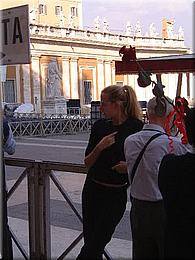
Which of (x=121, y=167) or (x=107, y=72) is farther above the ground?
(x=107, y=72)

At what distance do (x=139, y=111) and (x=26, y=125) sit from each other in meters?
22.9

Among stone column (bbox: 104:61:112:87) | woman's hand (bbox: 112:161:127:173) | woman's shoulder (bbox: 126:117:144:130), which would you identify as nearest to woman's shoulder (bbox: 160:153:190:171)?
woman's hand (bbox: 112:161:127:173)

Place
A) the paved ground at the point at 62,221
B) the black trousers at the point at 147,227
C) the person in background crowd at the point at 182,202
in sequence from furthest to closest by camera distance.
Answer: the paved ground at the point at 62,221, the black trousers at the point at 147,227, the person in background crowd at the point at 182,202

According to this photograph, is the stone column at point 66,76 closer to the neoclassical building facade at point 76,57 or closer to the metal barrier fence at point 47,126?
the neoclassical building facade at point 76,57

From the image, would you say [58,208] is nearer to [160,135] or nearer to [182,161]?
[160,135]

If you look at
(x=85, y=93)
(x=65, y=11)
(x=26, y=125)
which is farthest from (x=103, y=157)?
(x=65, y=11)

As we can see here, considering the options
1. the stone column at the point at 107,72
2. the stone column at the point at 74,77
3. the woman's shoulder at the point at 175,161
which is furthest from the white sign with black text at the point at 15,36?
the stone column at the point at 107,72

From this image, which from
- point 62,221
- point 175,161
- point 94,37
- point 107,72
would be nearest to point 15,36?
point 175,161

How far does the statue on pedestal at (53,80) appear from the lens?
4659 cm

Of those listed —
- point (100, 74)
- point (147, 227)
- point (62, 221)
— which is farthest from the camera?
point (100, 74)

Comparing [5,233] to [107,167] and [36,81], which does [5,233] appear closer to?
[107,167]

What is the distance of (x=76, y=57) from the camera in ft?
164

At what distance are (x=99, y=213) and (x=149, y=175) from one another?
0.79 metres

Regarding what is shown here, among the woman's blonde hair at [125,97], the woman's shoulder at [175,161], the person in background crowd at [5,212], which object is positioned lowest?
the person in background crowd at [5,212]
